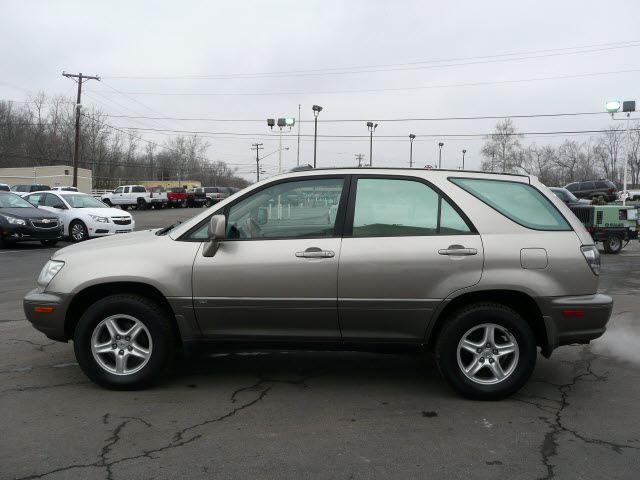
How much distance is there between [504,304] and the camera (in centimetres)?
433

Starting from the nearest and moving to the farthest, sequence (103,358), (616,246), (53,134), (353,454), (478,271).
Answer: (353,454), (478,271), (103,358), (616,246), (53,134)

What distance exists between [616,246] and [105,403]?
1591 cm

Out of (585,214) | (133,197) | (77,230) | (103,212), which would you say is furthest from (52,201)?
(133,197)

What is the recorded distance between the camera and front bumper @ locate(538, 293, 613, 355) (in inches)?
164

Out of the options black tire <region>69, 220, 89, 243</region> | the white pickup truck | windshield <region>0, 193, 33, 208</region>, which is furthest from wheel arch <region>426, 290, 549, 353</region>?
the white pickup truck

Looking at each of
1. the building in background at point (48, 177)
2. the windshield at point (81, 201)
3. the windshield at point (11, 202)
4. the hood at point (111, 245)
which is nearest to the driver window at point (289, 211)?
the hood at point (111, 245)

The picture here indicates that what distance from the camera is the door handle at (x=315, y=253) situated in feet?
13.9

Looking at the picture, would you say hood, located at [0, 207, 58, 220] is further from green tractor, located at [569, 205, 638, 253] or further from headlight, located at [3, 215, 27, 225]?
green tractor, located at [569, 205, 638, 253]

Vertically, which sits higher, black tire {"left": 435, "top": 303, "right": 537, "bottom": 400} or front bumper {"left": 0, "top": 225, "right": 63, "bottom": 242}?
front bumper {"left": 0, "top": 225, "right": 63, "bottom": 242}

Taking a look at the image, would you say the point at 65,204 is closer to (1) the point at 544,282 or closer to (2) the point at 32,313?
(2) the point at 32,313

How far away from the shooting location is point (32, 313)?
4.50 m

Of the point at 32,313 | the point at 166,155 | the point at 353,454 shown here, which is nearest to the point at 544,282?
the point at 353,454

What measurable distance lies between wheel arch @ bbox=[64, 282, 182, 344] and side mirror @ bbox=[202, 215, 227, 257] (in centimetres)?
53

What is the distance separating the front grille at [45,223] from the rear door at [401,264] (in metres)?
14.2
